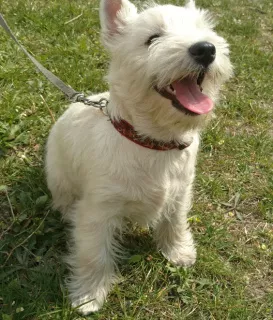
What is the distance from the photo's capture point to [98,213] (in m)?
2.67

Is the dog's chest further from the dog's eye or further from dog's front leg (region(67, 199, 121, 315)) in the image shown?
the dog's eye

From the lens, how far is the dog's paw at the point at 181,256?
127 inches

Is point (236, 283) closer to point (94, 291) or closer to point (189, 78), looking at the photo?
point (94, 291)

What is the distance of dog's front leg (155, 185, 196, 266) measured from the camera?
3195 mm

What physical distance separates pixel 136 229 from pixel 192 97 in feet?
4.92

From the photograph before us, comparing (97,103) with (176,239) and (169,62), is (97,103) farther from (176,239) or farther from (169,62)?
(176,239)

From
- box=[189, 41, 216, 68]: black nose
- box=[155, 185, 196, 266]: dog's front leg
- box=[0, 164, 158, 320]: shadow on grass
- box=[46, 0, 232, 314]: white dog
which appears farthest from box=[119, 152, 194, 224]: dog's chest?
box=[189, 41, 216, 68]: black nose

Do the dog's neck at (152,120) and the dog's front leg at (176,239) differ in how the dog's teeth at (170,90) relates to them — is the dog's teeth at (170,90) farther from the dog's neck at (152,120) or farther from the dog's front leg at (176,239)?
the dog's front leg at (176,239)

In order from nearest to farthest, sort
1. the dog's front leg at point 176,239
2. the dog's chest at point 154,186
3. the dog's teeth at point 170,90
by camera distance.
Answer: the dog's teeth at point 170,90 < the dog's chest at point 154,186 < the dog's front leg at point 176,239

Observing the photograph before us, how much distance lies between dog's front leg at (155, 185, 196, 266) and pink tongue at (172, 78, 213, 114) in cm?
102

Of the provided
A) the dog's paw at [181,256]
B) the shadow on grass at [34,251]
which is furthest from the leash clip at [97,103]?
the dog's paw at [181,256]

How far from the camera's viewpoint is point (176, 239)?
3.28m

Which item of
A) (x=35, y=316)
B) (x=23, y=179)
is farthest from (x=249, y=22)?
(x=35, y=316)

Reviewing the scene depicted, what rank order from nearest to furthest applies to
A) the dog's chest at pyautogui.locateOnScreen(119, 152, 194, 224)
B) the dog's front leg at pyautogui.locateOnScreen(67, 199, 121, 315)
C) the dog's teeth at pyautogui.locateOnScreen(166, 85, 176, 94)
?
the dog's teeth at pyautogui.locateOnScreen(166, 85, 176, 94) < the dog's chest at pyautogui.locateOnScreen(119, 152, 194, 224) < the dog's front leg at pyautogui.locateOnScreen(67, 199, 121, 315)
